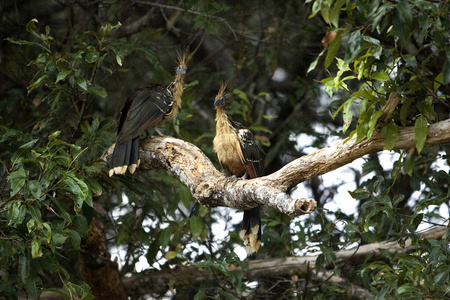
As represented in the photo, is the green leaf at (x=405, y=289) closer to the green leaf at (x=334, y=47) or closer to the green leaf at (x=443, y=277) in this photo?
the green leaf at (x=443, y=277)

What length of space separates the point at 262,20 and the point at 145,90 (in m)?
1.99

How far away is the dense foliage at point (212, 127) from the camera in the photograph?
2.78 m

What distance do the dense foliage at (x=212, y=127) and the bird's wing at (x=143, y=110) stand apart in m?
0.14

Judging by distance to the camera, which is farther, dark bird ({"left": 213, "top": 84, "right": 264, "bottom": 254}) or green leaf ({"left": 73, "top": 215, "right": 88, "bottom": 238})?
dark bird ({"left": 213, "top": 84, "right": 264, "bottom": 254})

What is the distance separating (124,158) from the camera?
3756 millimetres

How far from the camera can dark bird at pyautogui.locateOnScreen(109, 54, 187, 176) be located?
3762 mm

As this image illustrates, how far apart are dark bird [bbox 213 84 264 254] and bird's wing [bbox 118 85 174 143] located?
Result: 0.39 meters

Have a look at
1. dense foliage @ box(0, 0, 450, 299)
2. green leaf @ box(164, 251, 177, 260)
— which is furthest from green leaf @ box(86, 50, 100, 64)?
green leaf @ box(164, 251, 177, 260)

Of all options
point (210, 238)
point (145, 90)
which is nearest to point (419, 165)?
point (210, 238)

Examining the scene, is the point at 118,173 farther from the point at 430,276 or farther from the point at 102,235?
the point at 430,276

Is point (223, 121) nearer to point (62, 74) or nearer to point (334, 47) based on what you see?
point (62, 74)

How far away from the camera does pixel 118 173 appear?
371cm

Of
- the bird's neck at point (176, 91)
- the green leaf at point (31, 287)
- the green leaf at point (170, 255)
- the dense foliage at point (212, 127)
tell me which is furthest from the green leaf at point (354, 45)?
the green leaf at point (170, 255)

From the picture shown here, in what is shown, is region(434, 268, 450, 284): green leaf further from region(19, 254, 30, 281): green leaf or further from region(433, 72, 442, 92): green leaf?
region(19, 254, 30, 281): green leaf
